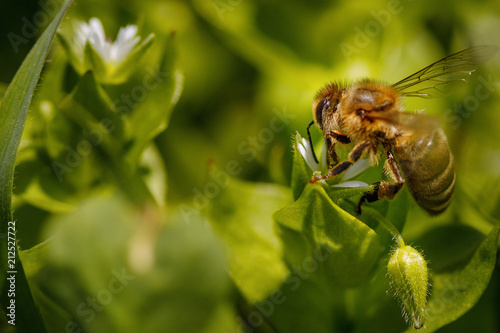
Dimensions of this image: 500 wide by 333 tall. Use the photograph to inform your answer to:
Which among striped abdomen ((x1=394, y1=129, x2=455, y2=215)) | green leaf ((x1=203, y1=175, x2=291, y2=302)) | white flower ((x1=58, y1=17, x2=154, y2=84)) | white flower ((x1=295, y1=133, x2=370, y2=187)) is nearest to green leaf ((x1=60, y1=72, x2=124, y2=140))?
white flower ((x1=58, y1=17, x2=154, y2=84))

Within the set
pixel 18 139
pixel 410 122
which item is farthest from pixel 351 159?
pixel 18 139

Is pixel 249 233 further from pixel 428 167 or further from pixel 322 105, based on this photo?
pixel 428 167

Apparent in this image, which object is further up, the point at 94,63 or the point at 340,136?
the point at 94,63

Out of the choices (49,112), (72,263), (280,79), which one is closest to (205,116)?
(280,79)

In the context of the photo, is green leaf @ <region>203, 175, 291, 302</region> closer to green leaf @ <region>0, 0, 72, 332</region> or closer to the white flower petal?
the white flower petal

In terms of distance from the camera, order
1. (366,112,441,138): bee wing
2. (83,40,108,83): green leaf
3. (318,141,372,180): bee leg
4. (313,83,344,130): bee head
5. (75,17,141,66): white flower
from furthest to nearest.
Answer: (75,17,141,66): white flower < (83,40,108,83): green leaf < (313,83,344,130): bee head < (318,141,372,180): bee leg < (366,112,441,138): bee wing
